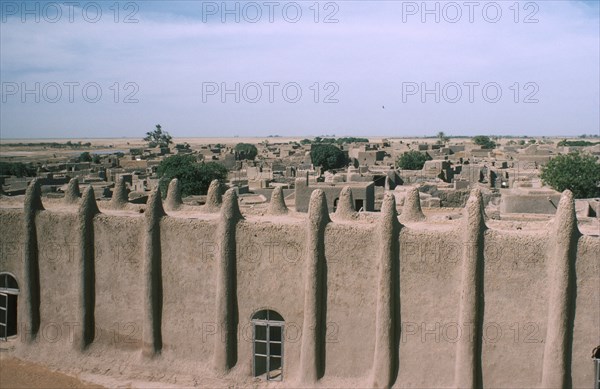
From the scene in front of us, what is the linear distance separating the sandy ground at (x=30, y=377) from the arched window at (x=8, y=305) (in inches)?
52.5

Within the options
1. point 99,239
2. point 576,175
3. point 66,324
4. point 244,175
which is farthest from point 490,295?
point 244,175

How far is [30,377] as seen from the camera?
15023mm

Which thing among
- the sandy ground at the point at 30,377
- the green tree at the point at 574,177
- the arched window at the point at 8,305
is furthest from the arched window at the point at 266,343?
the green tree at the point at 574,177

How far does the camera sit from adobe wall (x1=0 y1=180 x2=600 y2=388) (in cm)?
1229

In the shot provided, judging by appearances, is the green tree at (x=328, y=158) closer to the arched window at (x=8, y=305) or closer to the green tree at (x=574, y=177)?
the green tree at (x=574, y=177)

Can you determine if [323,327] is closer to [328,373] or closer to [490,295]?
[328,373]

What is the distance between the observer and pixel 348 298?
13477mm

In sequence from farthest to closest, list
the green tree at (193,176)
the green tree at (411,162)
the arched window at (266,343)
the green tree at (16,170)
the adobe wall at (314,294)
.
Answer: the green tree at (411,162)
the green tree at (16,170)
the green tree at (193,176)
the arched window at (266,343)
the adobe wall at (314,294)

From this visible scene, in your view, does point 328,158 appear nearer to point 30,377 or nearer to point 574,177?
point 574,177

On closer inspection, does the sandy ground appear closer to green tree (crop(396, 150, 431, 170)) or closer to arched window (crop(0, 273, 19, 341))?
arched window (crop(0, 273, 19, 341))

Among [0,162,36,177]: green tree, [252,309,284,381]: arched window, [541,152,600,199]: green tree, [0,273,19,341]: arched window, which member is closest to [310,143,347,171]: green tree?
[0,162,36,177]: green tree

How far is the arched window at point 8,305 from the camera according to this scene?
54.3ft

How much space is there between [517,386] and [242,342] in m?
6.69

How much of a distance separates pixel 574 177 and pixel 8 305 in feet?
118
